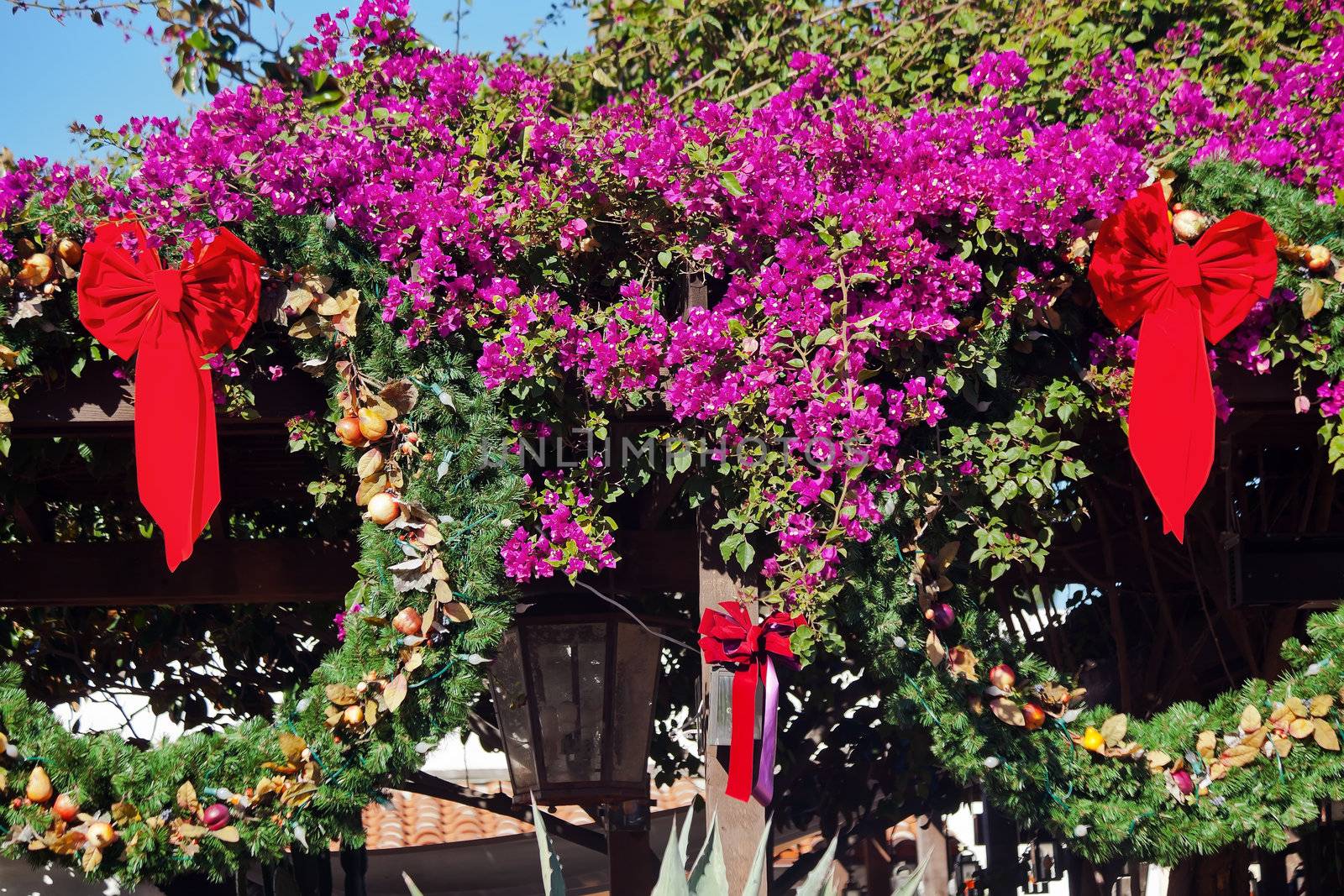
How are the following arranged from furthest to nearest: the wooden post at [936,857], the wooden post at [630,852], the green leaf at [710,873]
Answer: the wooden post at [936,857] < the wooden post at [630,852] < the green leaf at [710,873]

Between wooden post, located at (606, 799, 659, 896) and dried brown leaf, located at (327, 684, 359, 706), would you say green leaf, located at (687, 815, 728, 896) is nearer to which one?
dried brown leaf, located at (327, 684, 359, 706)

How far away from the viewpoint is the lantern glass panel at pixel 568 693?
337 cm

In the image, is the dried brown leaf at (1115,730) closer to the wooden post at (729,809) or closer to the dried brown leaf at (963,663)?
the dried brown leaf at (963,663)

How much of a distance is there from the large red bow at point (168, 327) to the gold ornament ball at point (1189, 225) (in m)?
1.91

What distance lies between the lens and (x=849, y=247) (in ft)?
8.53

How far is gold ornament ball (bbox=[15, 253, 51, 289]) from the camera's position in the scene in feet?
8.55

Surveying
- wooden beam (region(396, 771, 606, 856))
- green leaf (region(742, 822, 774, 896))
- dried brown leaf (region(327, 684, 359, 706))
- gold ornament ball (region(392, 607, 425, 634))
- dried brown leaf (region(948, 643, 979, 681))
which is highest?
gold ornament ball (region(392, 607, 425, 634))

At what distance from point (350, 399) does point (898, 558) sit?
1163mm

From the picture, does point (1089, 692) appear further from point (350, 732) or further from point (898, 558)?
point (350, 732)

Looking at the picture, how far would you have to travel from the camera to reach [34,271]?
2.61m

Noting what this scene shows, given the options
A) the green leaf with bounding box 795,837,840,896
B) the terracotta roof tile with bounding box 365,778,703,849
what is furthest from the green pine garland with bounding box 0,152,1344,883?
the terracotta roof tile with bounding box 365,778,703,849

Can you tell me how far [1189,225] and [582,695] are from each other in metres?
1.84

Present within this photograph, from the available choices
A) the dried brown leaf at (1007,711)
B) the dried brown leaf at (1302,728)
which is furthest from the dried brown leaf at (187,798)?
the dried brown leaf at (1302,728)

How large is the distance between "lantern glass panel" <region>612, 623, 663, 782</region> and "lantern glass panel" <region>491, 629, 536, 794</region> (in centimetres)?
23
